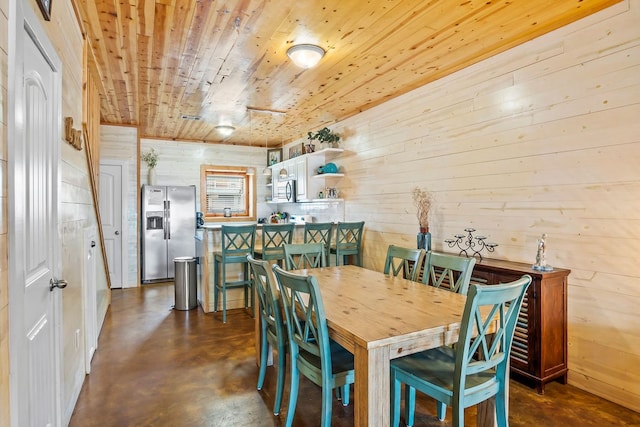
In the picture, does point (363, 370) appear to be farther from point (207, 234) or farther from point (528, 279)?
point (207, 234)

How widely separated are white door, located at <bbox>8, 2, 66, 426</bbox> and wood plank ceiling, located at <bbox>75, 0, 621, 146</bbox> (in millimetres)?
1021

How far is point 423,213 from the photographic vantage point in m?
3.85

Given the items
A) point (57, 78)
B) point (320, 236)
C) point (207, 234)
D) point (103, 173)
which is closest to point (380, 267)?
point (320, 236)

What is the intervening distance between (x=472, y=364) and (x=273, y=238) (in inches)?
117

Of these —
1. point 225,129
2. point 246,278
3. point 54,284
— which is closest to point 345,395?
point 54,284

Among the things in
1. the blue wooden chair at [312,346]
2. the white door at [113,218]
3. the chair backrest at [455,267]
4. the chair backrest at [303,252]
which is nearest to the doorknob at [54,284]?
the blue wooden chair at [312,346]

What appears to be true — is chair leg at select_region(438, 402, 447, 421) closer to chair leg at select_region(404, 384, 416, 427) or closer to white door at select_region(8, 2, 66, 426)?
chair leg at select_region(404, 384, 416, 427)

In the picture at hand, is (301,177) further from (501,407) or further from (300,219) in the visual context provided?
(501,407)

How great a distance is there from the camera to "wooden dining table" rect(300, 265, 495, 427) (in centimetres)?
151

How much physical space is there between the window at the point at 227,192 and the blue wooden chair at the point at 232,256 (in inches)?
114

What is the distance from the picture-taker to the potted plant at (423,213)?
365 centimetres

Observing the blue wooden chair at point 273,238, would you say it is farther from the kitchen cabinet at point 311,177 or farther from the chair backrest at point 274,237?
the kitchen cabinet at point 311,177

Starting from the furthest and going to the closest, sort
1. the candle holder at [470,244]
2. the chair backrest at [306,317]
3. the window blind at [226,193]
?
the window blind at [226,193] → the candle holder at [470,244] → the chair backrest at [306,317]

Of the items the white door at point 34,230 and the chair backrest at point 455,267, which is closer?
the white door at point 34,230
